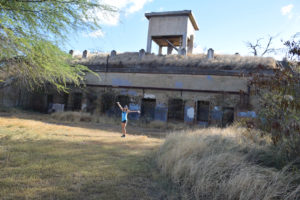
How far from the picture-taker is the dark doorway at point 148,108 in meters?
16.6

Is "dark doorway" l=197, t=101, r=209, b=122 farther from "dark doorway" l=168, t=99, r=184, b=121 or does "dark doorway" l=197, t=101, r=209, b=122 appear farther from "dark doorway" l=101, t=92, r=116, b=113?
"dark doorway" l=101, t=92, r=116, b=113

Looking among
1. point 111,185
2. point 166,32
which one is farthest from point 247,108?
point 111,185

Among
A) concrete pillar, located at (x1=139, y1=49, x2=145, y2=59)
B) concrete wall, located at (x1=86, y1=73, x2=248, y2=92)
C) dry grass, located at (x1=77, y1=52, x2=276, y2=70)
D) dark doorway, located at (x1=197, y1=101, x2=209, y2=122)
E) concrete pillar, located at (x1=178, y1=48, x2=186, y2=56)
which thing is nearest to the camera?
concrete wall, located at (x1=86, y1=73, x2=248, y2=92)

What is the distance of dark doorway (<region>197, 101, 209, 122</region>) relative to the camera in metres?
Answer: 15.6

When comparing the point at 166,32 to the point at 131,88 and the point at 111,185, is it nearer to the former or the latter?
the point at 131,88

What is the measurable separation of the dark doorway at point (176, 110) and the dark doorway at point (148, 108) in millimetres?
1328

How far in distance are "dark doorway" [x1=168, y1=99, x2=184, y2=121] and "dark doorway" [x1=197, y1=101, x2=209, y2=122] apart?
48.3 inches

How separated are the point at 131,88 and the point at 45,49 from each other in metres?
12.7

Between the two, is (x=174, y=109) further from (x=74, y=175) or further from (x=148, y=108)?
(x=74, y=175)

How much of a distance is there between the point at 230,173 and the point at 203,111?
40.9 feet

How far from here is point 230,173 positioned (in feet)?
11.5

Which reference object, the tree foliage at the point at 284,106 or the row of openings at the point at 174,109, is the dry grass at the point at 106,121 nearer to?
the row of openings at the point at 174,109

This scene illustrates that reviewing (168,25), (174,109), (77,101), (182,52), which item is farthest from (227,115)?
(77,101)

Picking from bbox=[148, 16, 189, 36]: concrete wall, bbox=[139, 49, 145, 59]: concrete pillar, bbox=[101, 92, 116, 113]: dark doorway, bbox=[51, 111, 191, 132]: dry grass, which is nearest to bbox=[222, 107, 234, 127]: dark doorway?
bbox=[51, 111, 191, 132]: dry grass
